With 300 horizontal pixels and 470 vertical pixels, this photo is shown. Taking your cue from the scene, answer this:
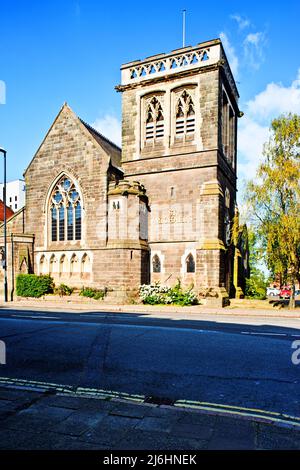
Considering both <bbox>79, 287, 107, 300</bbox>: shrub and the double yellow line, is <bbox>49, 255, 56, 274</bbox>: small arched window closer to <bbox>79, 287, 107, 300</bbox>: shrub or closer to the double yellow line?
<bbox>79, 287, 107, 300</bbox>: shrub

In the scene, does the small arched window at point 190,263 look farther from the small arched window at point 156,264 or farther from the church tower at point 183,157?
the small arched window at point 156,264

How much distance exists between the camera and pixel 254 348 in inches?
314

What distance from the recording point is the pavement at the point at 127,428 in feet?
11.2

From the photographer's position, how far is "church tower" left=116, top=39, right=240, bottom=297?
21.6 m

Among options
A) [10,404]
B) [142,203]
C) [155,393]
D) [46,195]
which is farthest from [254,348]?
[46,195]

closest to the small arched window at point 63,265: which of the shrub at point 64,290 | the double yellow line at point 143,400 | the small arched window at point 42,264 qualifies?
the shrub at point 64,290

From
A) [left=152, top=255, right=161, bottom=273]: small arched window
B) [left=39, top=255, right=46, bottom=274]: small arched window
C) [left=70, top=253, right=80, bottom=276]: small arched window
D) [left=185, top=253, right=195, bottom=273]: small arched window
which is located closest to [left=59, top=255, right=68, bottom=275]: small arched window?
[left=70, top=253, right=80, bottom=276]: small arched window

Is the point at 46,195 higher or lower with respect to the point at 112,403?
higher

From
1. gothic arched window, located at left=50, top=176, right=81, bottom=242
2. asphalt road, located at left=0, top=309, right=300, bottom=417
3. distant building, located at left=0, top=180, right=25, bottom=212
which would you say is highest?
distant building, located at left=0, top=180, right=25, bottom=212

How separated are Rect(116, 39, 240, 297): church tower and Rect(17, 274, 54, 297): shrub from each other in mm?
7059

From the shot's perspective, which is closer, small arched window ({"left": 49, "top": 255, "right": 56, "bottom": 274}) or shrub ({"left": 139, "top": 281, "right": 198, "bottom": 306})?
shrub ({"left": 139, "top": 281, "right": 198, "bottom": 306})

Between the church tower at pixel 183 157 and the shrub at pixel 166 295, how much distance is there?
988 mm
